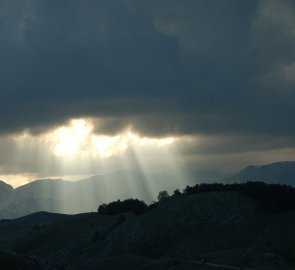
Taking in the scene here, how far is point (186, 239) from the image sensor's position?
123 m

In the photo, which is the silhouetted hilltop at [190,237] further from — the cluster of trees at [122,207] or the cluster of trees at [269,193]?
the cluster of trees at [122,207]

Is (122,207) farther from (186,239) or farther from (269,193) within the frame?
(186,239)

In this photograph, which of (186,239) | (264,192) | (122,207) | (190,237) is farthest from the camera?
(122,207)

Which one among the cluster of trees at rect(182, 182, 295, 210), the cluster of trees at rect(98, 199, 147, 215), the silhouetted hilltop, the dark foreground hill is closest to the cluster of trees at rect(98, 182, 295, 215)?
the cluster of trees at rect(182, 182, 295, 210)

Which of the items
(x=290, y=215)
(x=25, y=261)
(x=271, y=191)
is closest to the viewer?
(x=25, y=261)

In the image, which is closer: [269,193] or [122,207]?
[269,193]

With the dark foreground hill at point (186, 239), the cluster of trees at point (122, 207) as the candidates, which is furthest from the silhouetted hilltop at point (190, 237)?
the cluster of trees at point (122, 207)

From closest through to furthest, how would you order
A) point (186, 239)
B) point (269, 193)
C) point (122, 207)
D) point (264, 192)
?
point (186, 239)
point (269, 193)
point (264, 192)
point (122, 207)

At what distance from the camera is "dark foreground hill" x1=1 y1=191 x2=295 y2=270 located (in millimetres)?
97312

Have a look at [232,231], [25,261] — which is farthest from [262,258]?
[25,261]

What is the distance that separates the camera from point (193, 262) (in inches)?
3748

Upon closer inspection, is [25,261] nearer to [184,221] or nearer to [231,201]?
[184,221]

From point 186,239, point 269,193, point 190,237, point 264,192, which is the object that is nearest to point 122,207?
point 264,192

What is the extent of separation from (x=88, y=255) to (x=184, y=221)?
24.0 m
